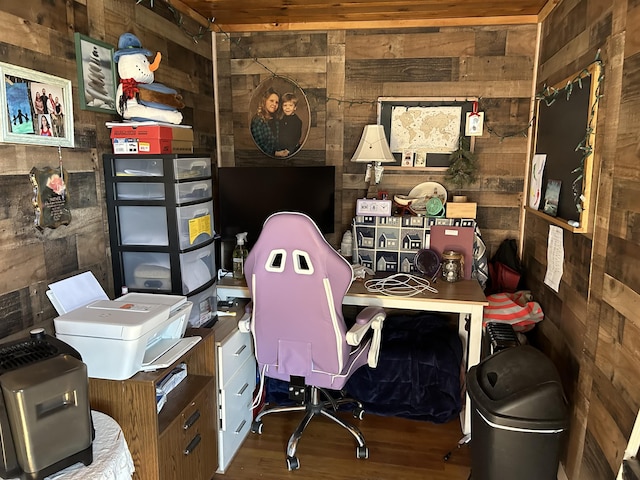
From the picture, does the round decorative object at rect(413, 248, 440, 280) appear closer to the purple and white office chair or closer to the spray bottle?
the purple and white office chair

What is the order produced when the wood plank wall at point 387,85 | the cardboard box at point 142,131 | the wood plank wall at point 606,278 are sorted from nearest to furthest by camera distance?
1. the wood plank wall at point 606,278
2. the cardboard box at point 142,131
3. the wood plank wall at point 387,85

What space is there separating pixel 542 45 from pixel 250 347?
2.36 metres

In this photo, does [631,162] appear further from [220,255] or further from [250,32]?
[250,32]

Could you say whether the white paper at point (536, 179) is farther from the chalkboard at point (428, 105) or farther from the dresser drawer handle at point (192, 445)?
the dresser drawer handle at point (192, 445)

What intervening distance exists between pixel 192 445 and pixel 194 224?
3.05 feet

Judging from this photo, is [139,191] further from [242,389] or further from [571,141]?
[571,141]

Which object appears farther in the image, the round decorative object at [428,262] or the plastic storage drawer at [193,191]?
the round decorative object at [428,262]

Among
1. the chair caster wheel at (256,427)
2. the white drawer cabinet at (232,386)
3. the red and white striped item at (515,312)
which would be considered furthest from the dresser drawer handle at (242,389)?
the red and white striped item at (515,312)

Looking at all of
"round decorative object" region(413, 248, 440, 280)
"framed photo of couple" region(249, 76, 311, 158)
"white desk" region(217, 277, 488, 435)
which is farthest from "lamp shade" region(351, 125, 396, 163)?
"white desk" region(217, 277, 488, 435)

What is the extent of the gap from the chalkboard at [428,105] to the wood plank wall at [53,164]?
1.35 m

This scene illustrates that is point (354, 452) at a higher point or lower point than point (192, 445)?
lower

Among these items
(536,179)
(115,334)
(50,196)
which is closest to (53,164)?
(50,196)

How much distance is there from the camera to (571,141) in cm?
217

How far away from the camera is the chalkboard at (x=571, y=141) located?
1.92 metres
